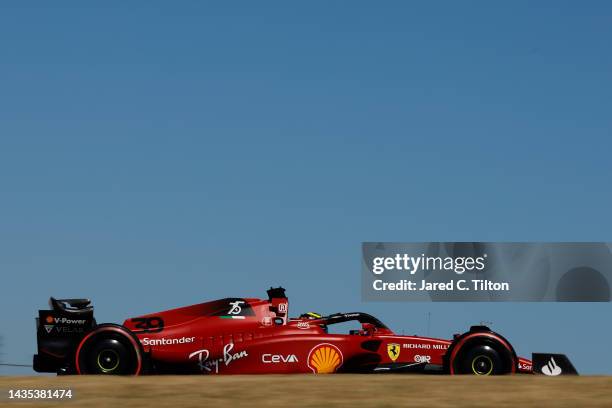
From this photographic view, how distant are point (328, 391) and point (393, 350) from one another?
5269 mm

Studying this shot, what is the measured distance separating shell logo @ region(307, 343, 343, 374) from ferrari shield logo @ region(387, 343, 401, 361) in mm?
948

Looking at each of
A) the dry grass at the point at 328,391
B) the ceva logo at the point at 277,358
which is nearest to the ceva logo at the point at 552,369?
the dry grass at the point at 328,391

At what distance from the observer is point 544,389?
15156 mm

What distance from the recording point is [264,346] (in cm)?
1956

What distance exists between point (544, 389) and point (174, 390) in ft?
17.5

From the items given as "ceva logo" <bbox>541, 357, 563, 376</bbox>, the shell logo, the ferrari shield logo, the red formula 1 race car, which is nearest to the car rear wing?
the red formula 1 race car

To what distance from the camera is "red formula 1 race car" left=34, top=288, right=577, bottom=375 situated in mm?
19141

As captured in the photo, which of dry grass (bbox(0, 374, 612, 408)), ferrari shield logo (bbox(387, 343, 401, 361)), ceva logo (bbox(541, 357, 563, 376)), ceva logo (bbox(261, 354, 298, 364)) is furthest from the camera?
ceva logo (bbox(541, 357, 563, 376))

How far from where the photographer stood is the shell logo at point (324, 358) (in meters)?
19.5

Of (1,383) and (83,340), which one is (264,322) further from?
(1,383)

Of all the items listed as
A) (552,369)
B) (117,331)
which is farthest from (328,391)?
(552,369)

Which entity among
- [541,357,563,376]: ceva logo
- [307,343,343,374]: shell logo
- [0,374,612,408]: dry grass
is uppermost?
[307,343,343,374]: shell logo

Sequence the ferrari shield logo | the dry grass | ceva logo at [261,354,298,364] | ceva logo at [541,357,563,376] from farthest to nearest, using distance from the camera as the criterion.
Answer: ceva logo at [541,357,563,376]
the ferrari shield logo
ceva logo at [261,354,298,364]
the dry grass

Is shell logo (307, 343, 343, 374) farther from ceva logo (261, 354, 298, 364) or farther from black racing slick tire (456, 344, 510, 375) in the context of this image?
black racing slick tire (456, 344, 510, 375)
